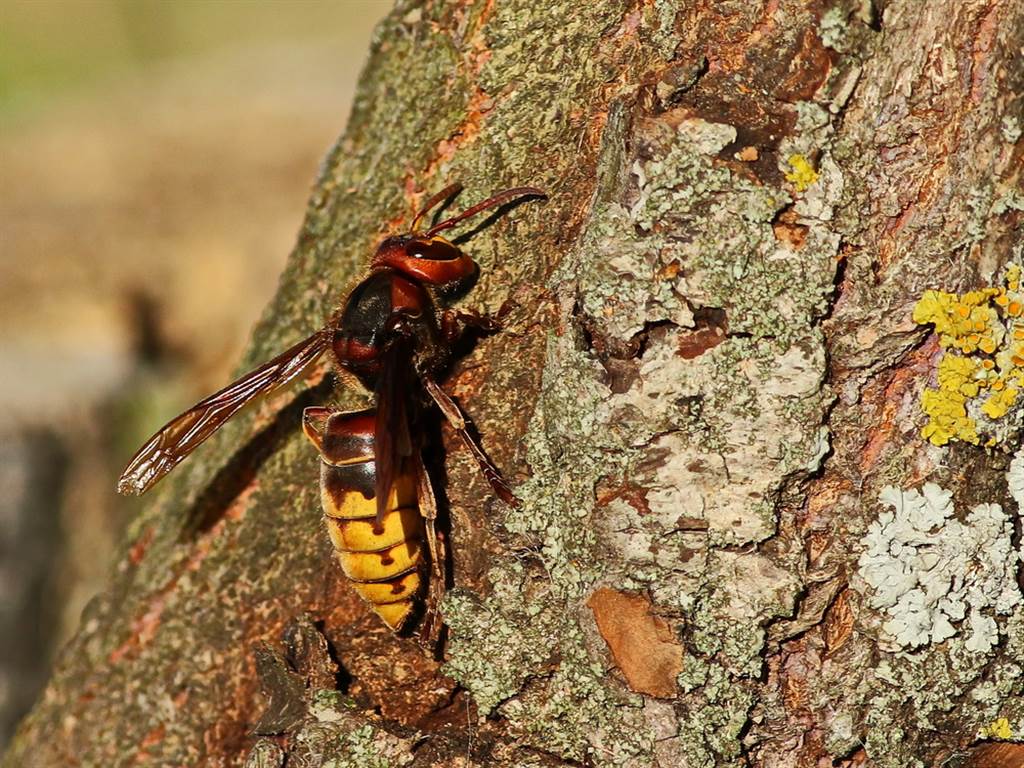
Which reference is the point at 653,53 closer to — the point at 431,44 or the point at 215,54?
the point at 431,44

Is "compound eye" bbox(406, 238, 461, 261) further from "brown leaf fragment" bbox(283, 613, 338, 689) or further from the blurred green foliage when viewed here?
the blurred green foliage

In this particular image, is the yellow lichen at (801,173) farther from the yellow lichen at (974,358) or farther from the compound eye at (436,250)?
the compound eye at (436,250)

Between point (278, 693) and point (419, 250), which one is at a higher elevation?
point (419, 250)

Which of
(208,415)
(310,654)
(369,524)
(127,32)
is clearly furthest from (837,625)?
(127,32)

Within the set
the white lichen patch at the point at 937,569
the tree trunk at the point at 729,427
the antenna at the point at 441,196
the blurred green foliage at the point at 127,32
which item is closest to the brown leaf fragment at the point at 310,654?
the tree trunk at the point at 729,427

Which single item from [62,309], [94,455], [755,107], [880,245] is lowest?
[94,455]

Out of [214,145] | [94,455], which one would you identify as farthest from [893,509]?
[214,145]

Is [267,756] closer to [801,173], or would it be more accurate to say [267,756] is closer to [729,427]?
[729,427]
